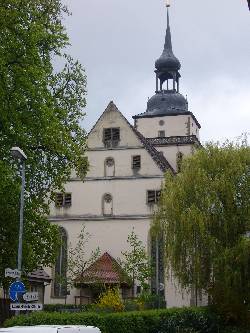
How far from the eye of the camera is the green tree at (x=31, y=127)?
21562 millimetres

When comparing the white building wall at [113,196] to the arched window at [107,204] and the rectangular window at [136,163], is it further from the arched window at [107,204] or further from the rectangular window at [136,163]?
the rectangular window at [136,163]

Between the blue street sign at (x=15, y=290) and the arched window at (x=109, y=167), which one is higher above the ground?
the arched window at (x=109, y=167)

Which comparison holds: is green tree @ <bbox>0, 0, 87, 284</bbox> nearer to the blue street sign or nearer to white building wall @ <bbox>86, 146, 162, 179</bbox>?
the blue street sign

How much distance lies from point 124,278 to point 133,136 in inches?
414

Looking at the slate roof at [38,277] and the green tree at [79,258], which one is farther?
the green tree at [79,258]

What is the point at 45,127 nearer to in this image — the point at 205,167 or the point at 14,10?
the point at 14,10

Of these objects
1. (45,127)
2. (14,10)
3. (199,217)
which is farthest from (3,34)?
(199,217)

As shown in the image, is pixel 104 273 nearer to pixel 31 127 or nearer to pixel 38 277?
pixel 38 277

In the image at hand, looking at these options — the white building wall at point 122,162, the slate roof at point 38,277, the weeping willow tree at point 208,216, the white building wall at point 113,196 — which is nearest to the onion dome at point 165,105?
the white building wall at point 122,162

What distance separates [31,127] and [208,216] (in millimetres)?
10699

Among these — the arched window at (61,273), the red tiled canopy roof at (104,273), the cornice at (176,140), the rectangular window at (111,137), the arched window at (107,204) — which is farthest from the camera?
the cornice at (176,140)

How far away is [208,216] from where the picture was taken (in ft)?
95.7

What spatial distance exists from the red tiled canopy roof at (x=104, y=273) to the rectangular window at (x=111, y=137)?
8.33m

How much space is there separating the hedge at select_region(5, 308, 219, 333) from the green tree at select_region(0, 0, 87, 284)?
3956 mm
